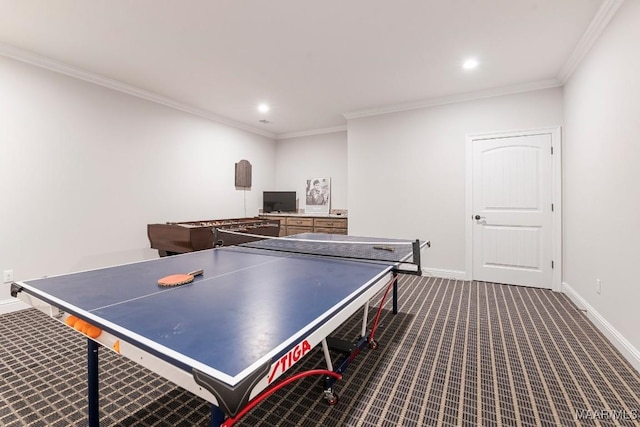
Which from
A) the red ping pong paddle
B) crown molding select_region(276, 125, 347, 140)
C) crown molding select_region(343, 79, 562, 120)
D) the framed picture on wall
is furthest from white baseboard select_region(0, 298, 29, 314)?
crown molding select_region(276, 125, 347, 140)

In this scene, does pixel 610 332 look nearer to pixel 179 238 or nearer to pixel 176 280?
pixel 176 280

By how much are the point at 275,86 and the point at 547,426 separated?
13.4ft

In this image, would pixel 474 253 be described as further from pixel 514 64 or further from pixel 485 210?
pixel 514 64

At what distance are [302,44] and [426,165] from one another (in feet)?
8.45

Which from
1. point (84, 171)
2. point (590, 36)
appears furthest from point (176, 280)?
point (590, 36)

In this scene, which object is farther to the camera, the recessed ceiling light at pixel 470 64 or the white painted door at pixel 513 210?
the white painted door at pixel 513 210

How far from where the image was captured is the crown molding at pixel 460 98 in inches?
147

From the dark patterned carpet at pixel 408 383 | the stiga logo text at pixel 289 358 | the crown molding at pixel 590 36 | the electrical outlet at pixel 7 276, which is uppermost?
the crown molding at pixel 590 36

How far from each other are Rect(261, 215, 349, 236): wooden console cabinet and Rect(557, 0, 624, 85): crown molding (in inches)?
140

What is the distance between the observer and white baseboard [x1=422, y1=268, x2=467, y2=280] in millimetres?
4238

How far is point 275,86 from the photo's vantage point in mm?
3924

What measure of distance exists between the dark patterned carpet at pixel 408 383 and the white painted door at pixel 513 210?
1.27 metres

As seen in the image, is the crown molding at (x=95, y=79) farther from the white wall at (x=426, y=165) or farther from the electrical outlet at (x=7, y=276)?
the white wall at (x=426, y=165)

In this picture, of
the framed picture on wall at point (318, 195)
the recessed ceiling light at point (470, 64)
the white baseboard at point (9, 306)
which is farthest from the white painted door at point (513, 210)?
the white baseboard at point (9, 306)
